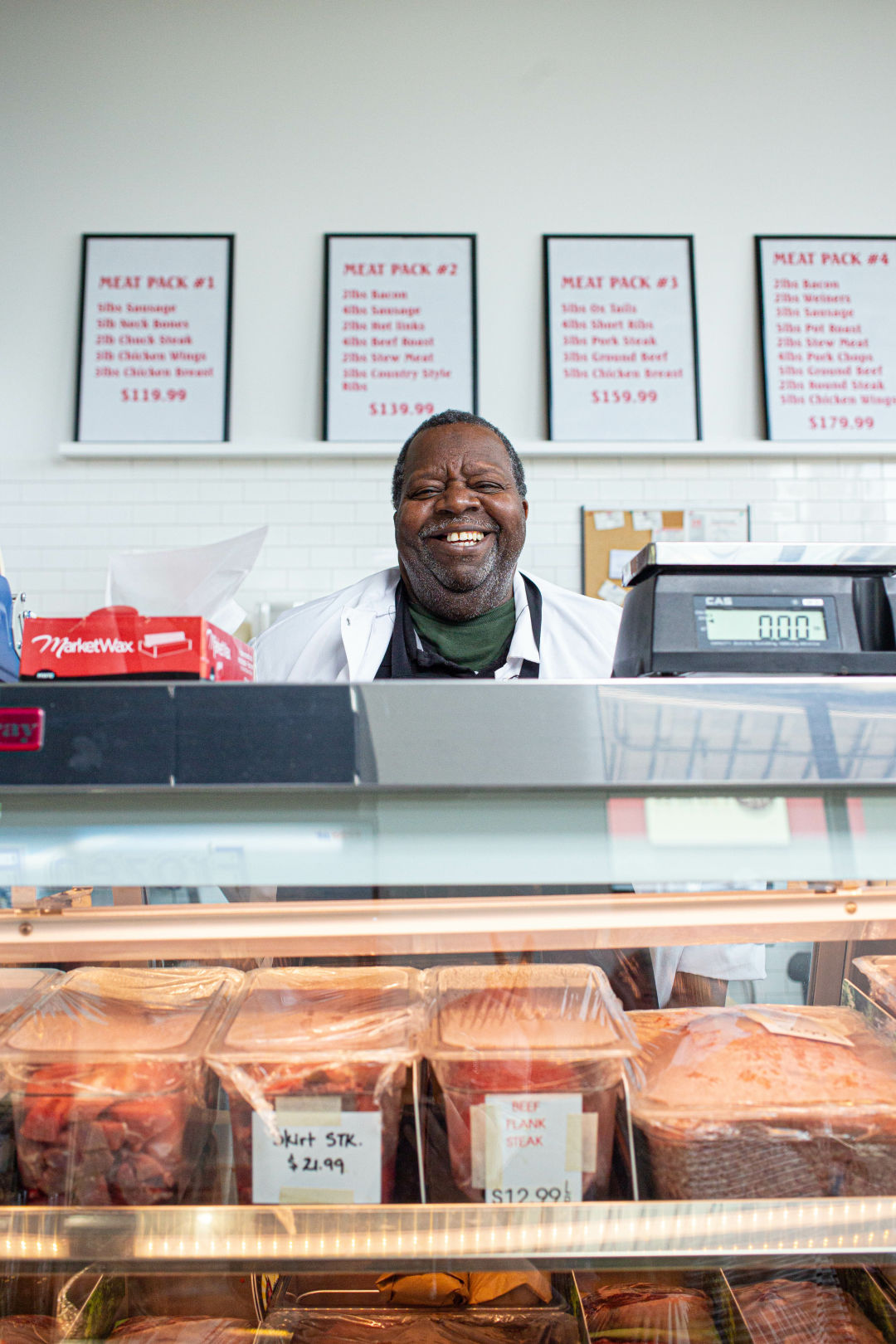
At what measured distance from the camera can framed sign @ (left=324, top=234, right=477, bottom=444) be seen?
131 inches

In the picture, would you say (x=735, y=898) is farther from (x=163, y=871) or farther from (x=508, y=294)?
(x=508, y=294)

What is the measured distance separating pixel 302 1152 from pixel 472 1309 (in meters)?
0.28

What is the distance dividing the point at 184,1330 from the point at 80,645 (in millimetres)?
660

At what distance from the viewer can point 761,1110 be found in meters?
0.77

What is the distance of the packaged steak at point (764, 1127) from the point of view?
2.48ft

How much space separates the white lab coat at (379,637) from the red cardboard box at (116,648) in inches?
35.2

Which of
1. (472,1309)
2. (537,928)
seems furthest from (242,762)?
(472,1309)

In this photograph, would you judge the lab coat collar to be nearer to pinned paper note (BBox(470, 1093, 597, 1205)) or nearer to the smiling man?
the smiling man

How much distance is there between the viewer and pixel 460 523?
158cm

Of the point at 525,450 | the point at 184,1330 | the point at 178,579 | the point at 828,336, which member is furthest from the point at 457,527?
the point at 828,336

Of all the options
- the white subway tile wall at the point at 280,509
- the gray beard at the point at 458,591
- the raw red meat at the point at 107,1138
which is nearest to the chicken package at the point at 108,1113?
the raw red meat at the point at 107,1138

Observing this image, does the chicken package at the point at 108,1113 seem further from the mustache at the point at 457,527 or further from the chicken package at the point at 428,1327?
the mustache at the point at 457,527

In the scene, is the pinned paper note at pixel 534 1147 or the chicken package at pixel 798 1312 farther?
the chicken package at pixel 798 1312

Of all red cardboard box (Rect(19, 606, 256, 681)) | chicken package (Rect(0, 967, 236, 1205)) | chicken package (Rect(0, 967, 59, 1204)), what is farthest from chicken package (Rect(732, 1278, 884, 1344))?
red cardboard box (Rect(19, 606, 256, 681))
